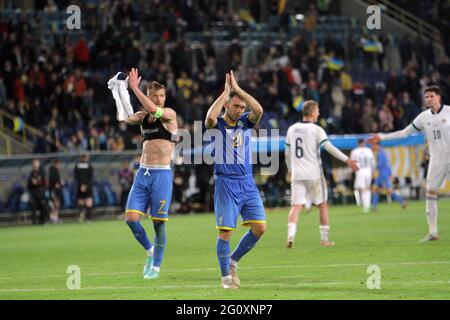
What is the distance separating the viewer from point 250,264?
16516mm

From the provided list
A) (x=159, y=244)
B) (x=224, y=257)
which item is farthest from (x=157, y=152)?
(x=224, y=257)

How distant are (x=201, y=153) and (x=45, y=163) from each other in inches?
212

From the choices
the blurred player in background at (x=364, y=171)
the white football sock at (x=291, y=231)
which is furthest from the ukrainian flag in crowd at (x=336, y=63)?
the white football sock at (x=291, y=231)

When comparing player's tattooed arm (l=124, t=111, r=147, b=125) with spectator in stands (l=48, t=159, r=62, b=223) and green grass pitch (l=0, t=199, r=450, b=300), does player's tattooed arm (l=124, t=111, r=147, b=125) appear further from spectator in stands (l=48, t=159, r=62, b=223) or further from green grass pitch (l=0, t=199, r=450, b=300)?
spectator in stands (l=48, t=159, r=62, b=223)

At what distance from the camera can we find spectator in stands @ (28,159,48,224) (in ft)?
109

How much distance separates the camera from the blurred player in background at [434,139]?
19.2 metres

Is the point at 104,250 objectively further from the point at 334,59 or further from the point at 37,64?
the point at 334,59

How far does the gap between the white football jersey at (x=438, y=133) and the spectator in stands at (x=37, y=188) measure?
1704cm

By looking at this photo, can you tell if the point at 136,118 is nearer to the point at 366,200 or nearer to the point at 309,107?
the point at 309,107

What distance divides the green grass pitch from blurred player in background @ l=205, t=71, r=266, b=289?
0.53 metres

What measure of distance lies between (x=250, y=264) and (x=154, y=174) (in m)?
2.51

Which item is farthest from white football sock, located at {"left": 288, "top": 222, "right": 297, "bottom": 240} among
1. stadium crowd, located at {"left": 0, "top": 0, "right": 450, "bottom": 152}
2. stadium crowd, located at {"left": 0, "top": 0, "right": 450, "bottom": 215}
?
stadium crowd, located at {"left": 0, "top": 0, "right": 450, "bottom": 152}

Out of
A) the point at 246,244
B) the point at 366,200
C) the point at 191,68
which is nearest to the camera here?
the point at 246,244
